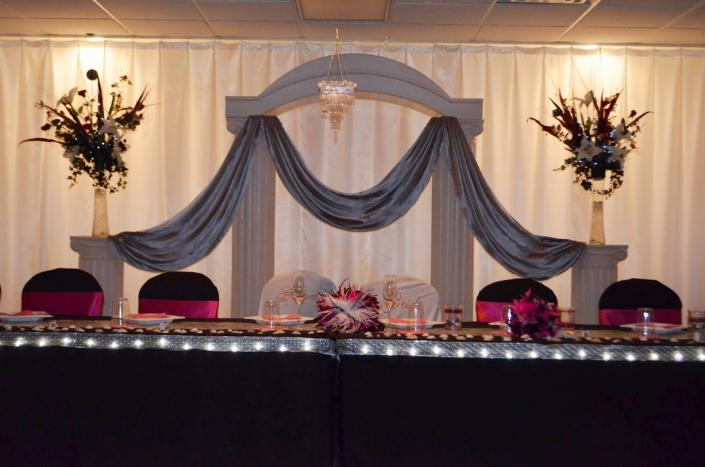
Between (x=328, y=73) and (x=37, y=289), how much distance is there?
2.49 m

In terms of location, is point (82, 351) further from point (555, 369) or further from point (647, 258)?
point (647, 258)

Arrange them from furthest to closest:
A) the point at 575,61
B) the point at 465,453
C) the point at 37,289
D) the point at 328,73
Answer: the point at 575,61, the point at 328,73, the point at 37,289, the point at 465,453

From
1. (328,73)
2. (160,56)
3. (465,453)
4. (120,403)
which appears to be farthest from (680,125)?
(120,403)

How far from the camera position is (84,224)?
6.97m

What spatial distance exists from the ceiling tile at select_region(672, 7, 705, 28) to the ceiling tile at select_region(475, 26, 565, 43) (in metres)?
0.93

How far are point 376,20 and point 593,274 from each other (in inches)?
105

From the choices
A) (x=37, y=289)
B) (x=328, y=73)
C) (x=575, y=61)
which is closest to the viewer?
(x=37, y=289)

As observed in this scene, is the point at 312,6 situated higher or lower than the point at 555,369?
higher

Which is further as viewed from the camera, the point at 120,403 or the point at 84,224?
the point at 84,224

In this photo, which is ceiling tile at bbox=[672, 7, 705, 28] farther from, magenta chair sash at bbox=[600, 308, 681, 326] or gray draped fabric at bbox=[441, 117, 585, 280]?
magenta chair sash at bbox=[600, 308, 681, 326]

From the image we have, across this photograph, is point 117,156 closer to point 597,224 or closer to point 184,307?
point 184,307

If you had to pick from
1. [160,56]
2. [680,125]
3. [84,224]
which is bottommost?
[84,224]

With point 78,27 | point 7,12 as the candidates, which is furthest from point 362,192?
point 7,12

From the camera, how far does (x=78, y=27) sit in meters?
6.40
